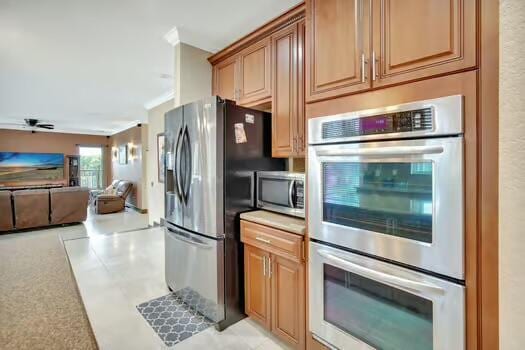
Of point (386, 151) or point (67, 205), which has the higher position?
point (386, 151)

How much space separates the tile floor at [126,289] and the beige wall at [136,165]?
242 cm

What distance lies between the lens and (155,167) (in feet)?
18.8

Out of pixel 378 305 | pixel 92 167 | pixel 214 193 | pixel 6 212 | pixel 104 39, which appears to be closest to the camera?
pixel 378 305

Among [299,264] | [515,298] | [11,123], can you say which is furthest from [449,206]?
[11,123]

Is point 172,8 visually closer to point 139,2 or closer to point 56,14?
point 139,2

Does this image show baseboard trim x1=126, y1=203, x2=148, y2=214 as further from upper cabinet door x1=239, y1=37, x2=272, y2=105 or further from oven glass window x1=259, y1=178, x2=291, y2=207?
oven glass window x1=259, y1=178, x2=291, y2=207

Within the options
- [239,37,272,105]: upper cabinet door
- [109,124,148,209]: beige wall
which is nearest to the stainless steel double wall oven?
[239,37,272,105]: upper cabinet door

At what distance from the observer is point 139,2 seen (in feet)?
6.78

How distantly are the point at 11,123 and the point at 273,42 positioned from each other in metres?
9.17

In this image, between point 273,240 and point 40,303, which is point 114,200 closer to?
point 40,303

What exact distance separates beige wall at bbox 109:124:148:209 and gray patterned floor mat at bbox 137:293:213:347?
5505mm

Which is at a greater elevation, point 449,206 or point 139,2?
point 139,2

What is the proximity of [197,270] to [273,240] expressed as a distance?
80 centimetres

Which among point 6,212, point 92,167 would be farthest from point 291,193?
point 92,167
